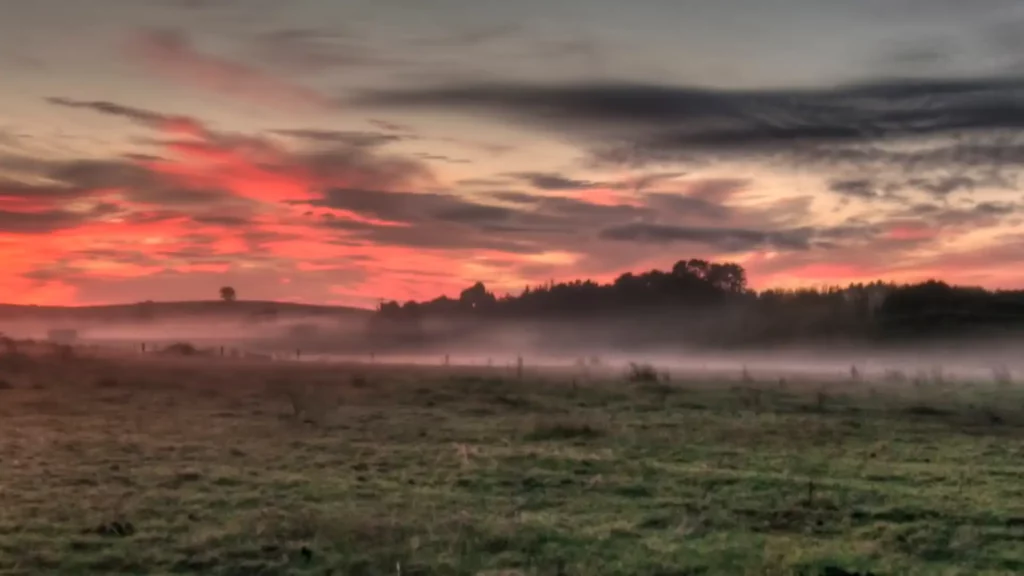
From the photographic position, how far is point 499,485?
699 inches

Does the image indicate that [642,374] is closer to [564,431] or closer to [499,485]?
[564,431]

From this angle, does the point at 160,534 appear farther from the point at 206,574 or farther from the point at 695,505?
the point at 695,505

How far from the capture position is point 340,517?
14.6m

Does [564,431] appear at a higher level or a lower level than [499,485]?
higher

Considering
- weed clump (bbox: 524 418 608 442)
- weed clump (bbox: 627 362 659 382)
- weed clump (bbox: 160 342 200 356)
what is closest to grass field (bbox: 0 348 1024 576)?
weed clump (bbox: 524 418 608 442)

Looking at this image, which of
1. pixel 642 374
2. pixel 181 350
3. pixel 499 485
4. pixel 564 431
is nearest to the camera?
pixel 499 485

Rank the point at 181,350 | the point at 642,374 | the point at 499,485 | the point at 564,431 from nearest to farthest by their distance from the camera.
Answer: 1. the point at 499,485
2. the point at 564,431
3. the point at 642,374
4. the point at 181,350

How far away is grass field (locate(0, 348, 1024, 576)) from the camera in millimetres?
12727

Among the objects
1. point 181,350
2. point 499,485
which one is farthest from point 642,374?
point 181,350

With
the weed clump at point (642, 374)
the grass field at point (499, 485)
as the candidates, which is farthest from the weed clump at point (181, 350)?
the weed clump at point (642, 374)

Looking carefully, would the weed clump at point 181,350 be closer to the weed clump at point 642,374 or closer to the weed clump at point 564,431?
the weed clump at point 642,374

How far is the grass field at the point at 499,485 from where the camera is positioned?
12727 mm

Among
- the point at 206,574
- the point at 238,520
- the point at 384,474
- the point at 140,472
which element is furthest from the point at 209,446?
the point at 206,574

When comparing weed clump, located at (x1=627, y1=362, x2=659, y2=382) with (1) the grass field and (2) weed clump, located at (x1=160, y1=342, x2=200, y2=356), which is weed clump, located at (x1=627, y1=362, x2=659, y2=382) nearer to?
(1) the grass field
